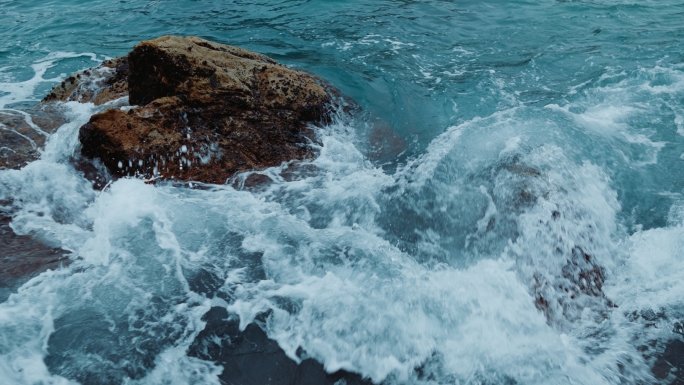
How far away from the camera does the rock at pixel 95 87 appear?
638 centimetres

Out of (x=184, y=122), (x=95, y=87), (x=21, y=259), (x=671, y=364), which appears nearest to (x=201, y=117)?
(x=184, y=122)

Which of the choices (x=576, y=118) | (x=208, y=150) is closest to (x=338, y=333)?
(x=208, y=150)

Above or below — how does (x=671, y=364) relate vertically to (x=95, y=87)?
below

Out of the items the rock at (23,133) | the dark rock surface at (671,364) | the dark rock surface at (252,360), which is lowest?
the dark rock surface at (252,360)

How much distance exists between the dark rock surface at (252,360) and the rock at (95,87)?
4323 mm

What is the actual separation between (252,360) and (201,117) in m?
3.03

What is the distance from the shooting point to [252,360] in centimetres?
321

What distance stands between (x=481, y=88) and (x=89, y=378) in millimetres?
6465

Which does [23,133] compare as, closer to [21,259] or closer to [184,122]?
[184,122]

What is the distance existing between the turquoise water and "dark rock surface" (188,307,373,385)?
84 millimetres

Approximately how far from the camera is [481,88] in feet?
24.0

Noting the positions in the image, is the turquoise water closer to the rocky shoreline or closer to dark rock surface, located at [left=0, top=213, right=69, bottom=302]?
dark rock surface, located at [left=0, top=213, right=69, bottom=302]

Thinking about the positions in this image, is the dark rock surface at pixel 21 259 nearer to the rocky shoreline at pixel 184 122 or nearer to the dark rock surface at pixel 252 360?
the rocky shoreline at pixel 184 122

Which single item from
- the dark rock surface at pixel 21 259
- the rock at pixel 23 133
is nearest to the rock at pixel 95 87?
the rock at pixel 23 133
